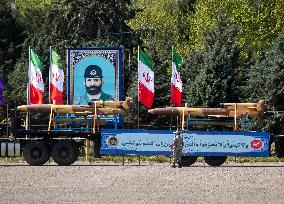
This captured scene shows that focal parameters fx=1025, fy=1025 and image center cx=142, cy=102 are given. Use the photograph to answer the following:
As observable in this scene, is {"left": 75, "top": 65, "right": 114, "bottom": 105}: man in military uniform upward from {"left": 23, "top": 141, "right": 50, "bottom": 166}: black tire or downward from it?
upward

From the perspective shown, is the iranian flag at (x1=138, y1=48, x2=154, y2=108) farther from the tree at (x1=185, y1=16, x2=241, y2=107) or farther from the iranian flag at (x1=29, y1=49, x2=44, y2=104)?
the tree at (x1=185, y1=16, x2=241, y2=107)

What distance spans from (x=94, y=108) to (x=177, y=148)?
20.1ft

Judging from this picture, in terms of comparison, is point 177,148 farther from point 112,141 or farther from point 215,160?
point 112,141

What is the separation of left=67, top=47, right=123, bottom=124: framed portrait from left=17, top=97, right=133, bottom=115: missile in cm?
240

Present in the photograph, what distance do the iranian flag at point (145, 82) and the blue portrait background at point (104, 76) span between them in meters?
1.53

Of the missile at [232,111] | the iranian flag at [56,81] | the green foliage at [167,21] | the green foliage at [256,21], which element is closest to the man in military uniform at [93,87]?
the iranian flag at [56,81]

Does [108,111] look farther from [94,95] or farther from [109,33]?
[109,33]

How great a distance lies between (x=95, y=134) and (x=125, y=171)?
27.2 feet

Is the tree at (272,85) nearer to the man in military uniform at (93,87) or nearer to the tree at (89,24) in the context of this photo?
the tree at (89,24)

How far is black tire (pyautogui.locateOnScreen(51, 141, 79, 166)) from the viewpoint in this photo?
1718 inches

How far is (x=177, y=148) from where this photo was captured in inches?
1623

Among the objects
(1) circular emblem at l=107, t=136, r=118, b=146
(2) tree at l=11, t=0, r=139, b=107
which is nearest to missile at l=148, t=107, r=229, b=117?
(1) circular emblem at l=107, t=136, r=118, b=146

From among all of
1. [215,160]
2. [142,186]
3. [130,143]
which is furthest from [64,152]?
[142,186]

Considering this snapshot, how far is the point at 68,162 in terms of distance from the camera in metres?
43.4
